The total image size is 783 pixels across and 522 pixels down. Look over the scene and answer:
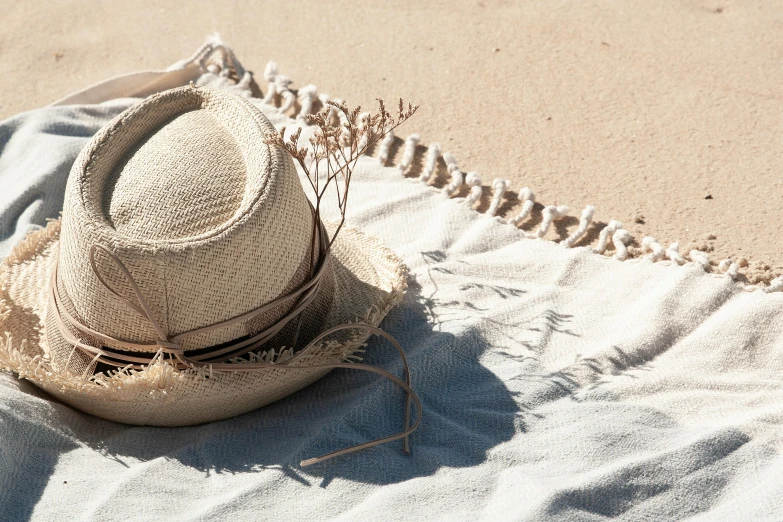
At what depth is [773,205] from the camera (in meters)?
2.87

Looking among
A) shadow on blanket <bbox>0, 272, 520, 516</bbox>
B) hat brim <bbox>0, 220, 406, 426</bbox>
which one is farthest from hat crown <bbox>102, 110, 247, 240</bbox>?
shadow on blanket <bbox>0, 272, 520, 516</bbox>

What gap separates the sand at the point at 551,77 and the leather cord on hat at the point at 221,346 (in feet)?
3.72

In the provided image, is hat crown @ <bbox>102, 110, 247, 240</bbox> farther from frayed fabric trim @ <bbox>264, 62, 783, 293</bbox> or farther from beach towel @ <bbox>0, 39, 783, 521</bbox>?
frayed fabric trim @ <bbox>264, 62, 783, 293</bbox>

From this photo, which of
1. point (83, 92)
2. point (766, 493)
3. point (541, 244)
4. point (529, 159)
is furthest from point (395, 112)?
point (766, 493)

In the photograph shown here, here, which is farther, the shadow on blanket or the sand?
the sand

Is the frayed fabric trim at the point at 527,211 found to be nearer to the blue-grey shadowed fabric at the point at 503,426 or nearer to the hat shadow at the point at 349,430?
the blue-grey shadowed fabric at the point at 503,426

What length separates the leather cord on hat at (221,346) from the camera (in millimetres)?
1834

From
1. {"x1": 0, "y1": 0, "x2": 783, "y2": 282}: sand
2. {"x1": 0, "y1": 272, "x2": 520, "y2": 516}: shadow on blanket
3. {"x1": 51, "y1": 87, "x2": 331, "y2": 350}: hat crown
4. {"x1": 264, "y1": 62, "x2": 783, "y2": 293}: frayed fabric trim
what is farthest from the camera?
{"x1": 0, "y1": 0, "x2": 783, "y2": 282}: sand

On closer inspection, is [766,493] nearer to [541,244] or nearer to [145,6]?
[541,244]

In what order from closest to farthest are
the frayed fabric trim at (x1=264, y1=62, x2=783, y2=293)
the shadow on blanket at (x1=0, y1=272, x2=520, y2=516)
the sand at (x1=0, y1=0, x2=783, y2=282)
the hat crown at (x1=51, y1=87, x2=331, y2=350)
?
1. the hat crown at (x1=51, y1=87, x2=331, y2=350)
2. the shadow on blanket at (x1=0, y1=272, x2=520, y2=516)
3. the frayed fabric trim at (x1=264, y1=62, x2=783, y2=293)
4. the sand at (x1=0, y1=0, x2=783, y2=282)

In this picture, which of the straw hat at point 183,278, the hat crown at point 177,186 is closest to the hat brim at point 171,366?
the straw hat at point 183,278

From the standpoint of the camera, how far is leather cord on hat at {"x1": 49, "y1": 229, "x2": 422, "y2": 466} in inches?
72.2

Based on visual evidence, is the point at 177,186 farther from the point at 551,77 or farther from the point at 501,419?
the point at 551,77

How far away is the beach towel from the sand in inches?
12.8
